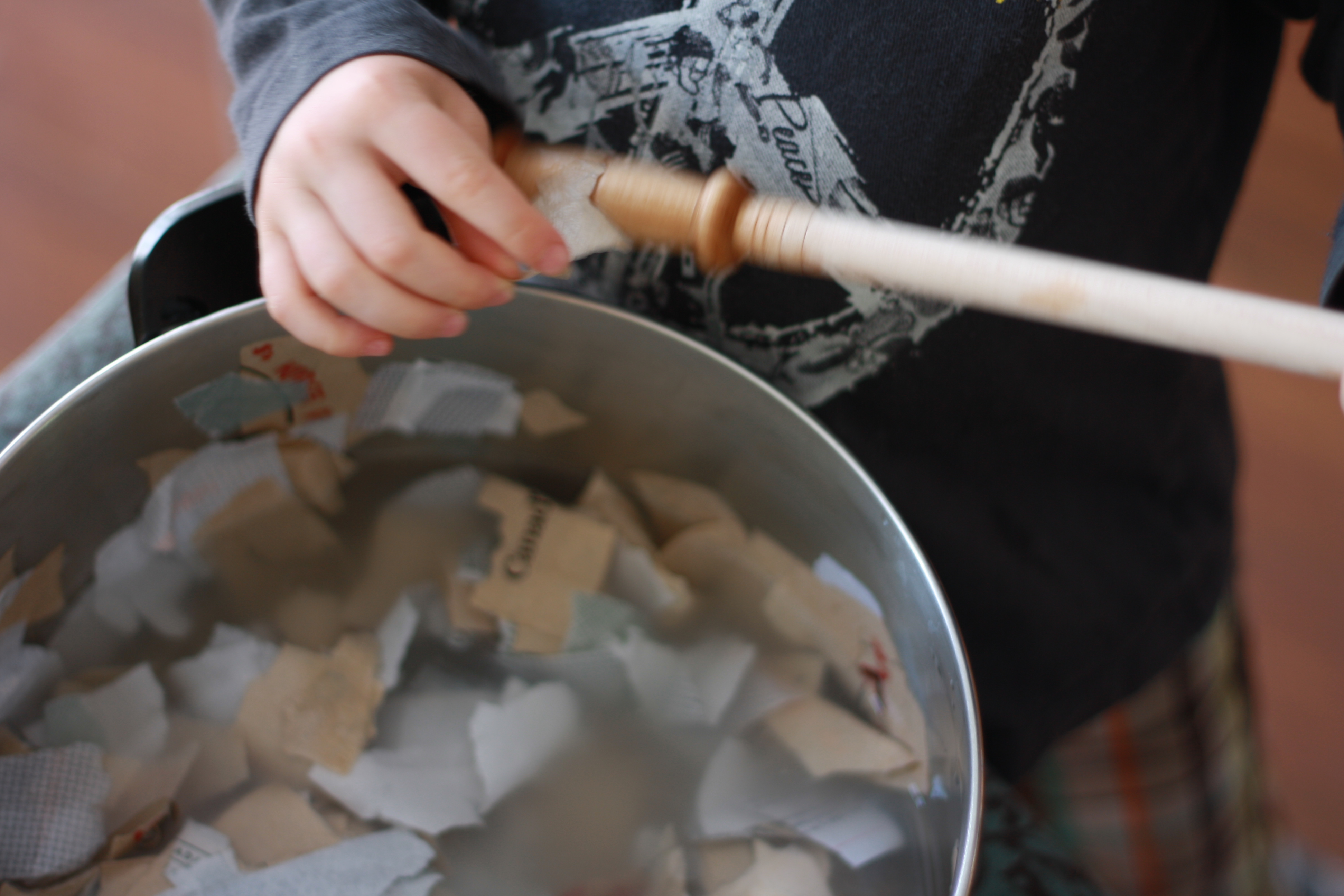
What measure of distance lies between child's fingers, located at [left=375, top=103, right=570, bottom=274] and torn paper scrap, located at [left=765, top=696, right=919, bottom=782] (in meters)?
0.22

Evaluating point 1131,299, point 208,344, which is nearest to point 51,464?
point 208,344

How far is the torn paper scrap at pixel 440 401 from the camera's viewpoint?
0.42 meters

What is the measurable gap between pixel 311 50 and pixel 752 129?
0.52 ft

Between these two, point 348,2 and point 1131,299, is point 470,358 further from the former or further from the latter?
point 1131,299

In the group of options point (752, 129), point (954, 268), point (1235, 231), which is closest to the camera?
point (954, 268)

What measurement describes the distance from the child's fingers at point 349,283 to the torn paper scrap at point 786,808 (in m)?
0.22

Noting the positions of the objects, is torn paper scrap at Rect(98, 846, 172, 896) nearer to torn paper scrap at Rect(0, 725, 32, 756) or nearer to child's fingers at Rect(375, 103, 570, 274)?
torn paper scrap at Rect(0, 725, 32, 756)

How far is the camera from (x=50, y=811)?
357 millimetres

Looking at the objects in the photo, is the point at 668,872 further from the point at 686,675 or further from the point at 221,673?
the point at 221,673

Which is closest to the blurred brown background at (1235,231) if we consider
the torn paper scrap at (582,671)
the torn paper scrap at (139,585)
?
the torn paper scrap at (139,585)

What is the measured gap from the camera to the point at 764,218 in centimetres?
29

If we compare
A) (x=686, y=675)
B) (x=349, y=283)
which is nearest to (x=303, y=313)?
(x=349, y=283)

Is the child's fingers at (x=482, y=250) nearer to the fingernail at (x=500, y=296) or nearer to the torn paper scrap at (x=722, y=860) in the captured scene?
the fingernail at (x=500, y=296)

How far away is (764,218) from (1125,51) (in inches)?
7.0
